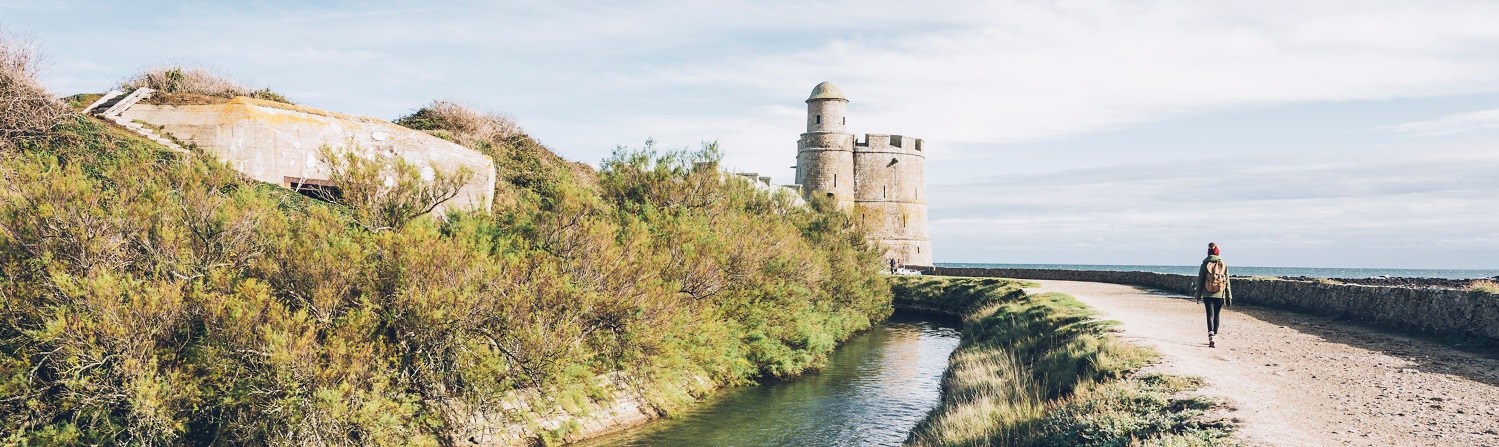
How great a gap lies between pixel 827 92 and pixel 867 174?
8.11 m

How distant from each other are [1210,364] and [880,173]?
195ft

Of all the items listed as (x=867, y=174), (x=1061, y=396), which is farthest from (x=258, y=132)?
(x=867, y=174)

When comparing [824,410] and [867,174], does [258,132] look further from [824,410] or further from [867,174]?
[867,174]

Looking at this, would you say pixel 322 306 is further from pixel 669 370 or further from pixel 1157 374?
pixel 1157 374

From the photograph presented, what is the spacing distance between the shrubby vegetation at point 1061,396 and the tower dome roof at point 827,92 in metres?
46.6

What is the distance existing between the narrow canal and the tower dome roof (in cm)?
4379

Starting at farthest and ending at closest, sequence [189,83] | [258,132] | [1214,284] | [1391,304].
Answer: [189,83]
[258,132]
[1391,304]
[1214,284]

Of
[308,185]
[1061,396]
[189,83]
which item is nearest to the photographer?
[1061,396]

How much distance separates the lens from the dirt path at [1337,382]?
985 centimetres

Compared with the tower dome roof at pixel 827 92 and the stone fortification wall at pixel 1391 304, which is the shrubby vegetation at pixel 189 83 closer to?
the stone fortification wall at pixel 1391 304

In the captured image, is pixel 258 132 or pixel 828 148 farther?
pixel 828 148

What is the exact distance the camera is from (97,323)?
1168cm

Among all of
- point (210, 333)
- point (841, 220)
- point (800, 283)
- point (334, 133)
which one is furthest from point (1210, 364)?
point (841, 220)

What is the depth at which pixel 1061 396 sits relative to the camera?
49.9ft
